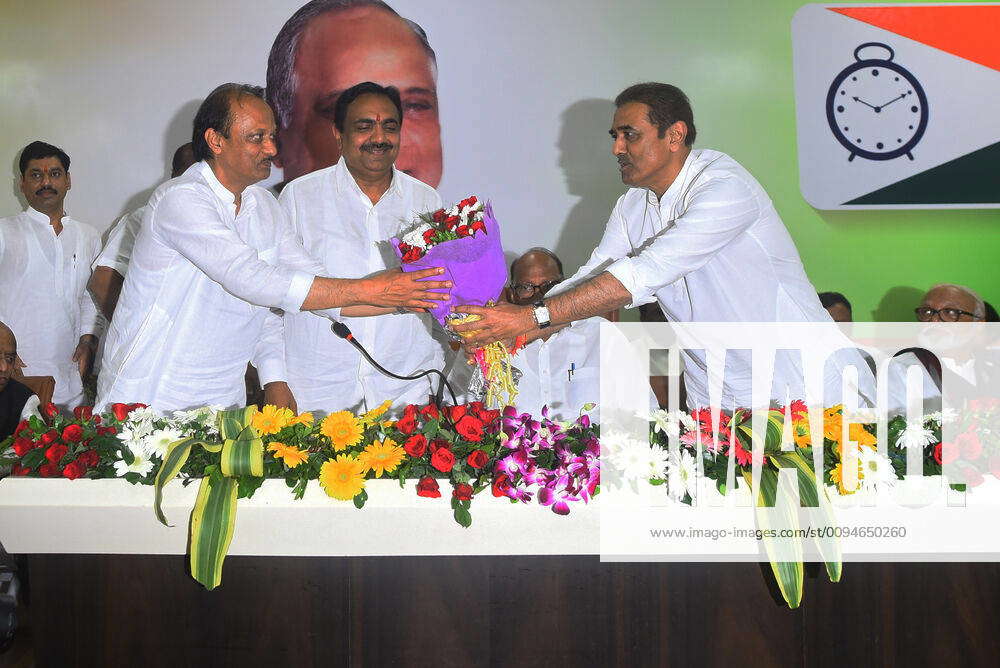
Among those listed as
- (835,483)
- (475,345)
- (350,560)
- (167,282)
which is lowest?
(350,560)

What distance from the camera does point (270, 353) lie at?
3.25 metres

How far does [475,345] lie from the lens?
301 centimetres

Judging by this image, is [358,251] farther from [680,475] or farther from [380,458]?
[680,475]

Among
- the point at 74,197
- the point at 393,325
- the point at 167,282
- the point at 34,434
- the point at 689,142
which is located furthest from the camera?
the point at 74,197

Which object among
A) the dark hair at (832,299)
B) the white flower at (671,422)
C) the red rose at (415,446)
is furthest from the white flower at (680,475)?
the dark hair at (832,299)

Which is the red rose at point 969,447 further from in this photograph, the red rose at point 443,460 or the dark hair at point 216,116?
the dark hair at point 216,116

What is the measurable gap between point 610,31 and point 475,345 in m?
2.91

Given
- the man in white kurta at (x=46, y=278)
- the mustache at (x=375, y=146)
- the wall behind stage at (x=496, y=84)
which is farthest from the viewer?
the wall behind stage at (x=496, y=84)

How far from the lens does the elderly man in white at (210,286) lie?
2895mm

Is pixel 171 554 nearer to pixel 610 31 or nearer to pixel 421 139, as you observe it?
pixel 421 139

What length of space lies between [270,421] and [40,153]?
368 cm

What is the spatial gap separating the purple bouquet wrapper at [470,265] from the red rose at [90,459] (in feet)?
3.75

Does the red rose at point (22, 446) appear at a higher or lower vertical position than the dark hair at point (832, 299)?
lower

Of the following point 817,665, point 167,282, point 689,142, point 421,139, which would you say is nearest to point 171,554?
point 167,282
